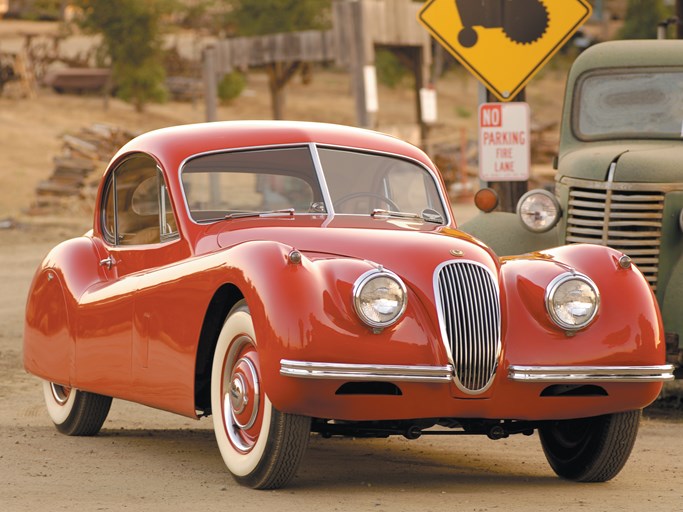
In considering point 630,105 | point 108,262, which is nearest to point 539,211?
point 630,105

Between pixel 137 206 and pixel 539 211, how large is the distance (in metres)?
2.93

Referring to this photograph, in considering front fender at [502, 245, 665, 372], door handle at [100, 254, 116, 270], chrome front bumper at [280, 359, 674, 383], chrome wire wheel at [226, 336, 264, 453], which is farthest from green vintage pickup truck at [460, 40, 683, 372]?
chrome wire wheel at [226, 336, 264, 453]

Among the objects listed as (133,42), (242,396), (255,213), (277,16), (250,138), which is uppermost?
(250,138)

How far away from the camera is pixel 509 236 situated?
9992 millimetres

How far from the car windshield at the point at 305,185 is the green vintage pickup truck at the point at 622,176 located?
1932 mm

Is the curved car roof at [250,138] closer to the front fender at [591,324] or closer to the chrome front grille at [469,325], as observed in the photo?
the front fender at [591,324]

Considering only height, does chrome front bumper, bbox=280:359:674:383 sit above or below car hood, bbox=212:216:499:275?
below

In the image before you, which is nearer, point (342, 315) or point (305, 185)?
point (342, 315)

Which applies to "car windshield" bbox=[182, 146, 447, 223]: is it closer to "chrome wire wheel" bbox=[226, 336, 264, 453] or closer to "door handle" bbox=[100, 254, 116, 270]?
"door handle" bbox=[100, 254, 116, 270]

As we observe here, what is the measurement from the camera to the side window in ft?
25.0

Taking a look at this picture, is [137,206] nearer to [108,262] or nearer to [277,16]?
[108,262]

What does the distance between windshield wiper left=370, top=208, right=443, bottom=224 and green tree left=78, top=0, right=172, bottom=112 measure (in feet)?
101

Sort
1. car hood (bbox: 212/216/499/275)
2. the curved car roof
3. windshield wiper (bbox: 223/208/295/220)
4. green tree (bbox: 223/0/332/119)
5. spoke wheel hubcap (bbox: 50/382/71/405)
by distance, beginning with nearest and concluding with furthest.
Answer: car hood (bbox: 212/216/499/275)
windshield wiper (bbox: 223/208/295/220)
the curved car roof
spoke wheel hubcap (bbox: 50/382/71/405)
green tree (bbox: 223/0/332/119)

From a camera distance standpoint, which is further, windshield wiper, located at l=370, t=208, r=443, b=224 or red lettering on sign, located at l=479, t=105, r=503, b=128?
red lettering on sign, located at l=479, t=105, r=503, b=128
